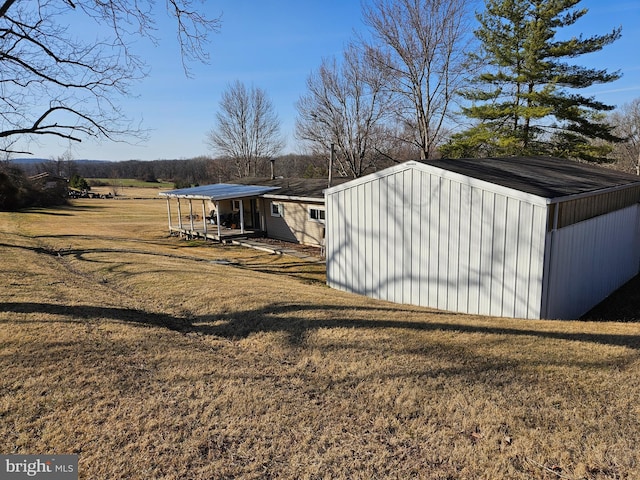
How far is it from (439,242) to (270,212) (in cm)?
1432

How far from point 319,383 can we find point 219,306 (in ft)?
11.7

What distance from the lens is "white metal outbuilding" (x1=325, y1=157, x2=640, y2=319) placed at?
27.1 ft

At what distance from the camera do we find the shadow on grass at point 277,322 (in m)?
6.39

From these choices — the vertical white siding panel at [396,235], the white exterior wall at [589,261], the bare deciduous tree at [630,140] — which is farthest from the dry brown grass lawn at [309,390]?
the bare deciduous tree at [630,140]

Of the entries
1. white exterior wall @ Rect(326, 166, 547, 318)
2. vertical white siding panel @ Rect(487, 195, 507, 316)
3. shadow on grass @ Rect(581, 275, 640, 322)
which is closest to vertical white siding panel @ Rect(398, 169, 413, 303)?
white exterior wall @ Rect(326, 166, 547, 318)

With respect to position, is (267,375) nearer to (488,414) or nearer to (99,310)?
(488,414)

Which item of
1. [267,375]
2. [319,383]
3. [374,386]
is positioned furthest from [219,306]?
[374,386]

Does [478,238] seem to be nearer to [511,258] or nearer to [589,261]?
[511,258]

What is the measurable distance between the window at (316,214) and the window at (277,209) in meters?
2.17

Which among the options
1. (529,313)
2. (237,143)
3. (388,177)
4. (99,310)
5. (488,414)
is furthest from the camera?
(237,143)

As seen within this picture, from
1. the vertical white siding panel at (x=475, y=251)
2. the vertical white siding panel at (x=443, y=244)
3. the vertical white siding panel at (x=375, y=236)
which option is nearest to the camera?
the vertical white siding panel at (x=475, y=251)

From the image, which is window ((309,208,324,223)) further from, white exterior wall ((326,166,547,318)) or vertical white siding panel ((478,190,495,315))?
vertical white siding panel ((478,190,495,315))

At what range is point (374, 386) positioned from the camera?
15.4 ft

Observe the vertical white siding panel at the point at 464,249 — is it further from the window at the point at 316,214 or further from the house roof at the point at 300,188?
the window at the point at 316,214
